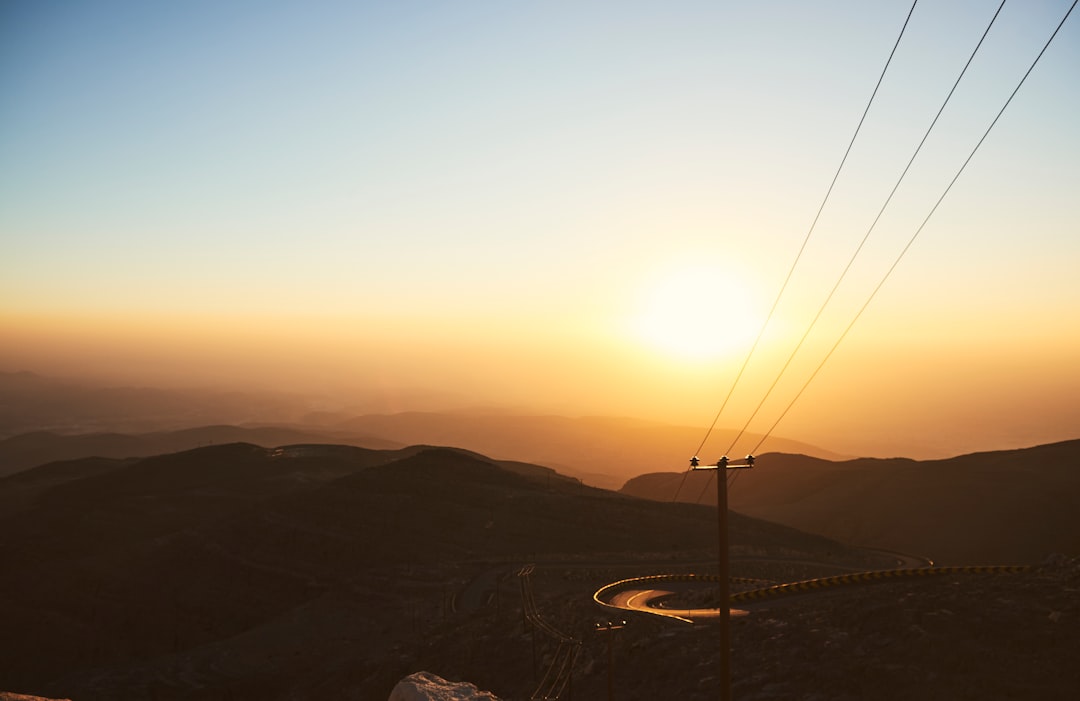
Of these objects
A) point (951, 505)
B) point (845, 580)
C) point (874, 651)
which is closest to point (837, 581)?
point (845, 580)

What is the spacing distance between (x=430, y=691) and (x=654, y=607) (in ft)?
114

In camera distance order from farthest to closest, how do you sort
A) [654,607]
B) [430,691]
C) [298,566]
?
[298,566]
[654,607]
[430,691]

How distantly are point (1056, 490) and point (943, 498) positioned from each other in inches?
455

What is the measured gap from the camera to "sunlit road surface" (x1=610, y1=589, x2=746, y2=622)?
1647 inches

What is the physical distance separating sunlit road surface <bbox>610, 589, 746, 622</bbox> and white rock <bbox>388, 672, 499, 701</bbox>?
26.1 m

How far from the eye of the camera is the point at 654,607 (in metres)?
47.7

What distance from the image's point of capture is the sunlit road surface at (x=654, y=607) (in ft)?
137

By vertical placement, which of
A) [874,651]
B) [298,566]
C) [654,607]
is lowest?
[298,566]

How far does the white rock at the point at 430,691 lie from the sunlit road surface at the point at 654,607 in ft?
85.7

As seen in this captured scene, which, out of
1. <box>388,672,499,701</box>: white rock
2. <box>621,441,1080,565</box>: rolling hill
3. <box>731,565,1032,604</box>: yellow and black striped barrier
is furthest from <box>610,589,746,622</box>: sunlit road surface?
<box>621,441,1080,565</box>: rolling hill

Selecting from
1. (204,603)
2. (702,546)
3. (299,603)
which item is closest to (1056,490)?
(702,546)

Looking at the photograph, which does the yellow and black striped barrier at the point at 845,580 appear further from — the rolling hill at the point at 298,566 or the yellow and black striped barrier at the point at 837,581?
the rolling hill at the point at 298,566

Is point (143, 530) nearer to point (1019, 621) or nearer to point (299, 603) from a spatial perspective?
point (299, 603)

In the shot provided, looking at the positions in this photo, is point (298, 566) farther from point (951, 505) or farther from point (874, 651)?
point (951, 505)
